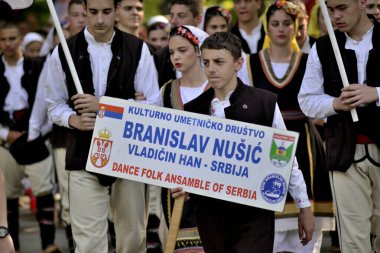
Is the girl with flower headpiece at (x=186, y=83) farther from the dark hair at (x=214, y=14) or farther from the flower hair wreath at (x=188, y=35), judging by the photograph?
the dark hair at (x=214, y=14)

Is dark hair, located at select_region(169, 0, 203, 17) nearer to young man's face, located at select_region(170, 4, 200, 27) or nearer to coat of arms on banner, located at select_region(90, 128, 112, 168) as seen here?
young man's face, located at select_region(170, 4, 200, 27)

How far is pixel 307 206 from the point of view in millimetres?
6773

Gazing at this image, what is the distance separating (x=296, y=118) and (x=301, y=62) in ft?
1.53

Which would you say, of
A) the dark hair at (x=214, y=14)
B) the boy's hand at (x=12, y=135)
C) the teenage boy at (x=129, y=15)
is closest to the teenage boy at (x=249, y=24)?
the dark hair at (x=214, y=14)

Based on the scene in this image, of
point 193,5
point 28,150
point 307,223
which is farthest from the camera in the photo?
point 193,5

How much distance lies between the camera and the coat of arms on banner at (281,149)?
6430 millimetres

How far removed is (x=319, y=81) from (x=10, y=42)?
13.6ft

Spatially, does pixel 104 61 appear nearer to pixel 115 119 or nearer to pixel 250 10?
pixel 115 119

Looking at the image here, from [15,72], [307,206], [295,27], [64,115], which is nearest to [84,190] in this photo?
[64,115]

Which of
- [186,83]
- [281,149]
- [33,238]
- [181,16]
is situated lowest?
[33,238]

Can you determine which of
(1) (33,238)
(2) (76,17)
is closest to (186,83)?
(2) (76,17)

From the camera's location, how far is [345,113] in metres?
7.29

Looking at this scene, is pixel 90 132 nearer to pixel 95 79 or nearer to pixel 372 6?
pixel 95 79

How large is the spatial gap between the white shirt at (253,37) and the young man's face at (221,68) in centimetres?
357
